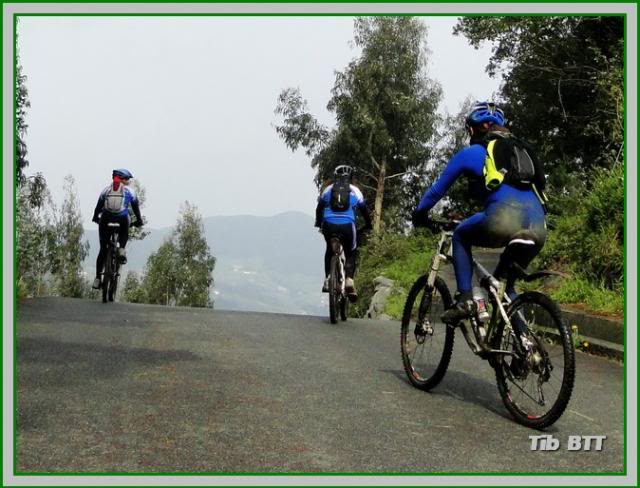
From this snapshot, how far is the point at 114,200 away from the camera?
12078 millimetres

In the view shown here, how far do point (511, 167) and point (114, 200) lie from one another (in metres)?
8.36

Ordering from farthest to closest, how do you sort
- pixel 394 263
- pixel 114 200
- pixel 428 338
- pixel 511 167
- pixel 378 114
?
pixel 378 114
pixel 394 263
pixel 114 200
pixel 428 338
pixel 511 167

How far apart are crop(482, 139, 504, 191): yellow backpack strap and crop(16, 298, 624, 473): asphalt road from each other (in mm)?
1543

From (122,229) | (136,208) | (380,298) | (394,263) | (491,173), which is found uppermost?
(136,208)

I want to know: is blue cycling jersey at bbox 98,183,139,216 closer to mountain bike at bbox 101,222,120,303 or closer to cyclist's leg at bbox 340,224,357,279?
mountain bike at bbox 101,222,120,303

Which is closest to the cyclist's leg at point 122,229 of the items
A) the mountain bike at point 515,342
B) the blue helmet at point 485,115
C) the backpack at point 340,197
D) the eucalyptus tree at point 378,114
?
the backpack at point 340,197

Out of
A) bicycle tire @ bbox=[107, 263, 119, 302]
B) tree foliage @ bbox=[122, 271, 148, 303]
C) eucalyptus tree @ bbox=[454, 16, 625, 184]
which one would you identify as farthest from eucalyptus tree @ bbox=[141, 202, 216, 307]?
bicycle tire @ bbox=[107, 263, 119, 302]

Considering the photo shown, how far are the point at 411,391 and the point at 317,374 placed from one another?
2.97 feet

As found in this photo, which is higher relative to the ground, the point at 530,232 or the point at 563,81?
the point at 563,81

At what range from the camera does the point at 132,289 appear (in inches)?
3364

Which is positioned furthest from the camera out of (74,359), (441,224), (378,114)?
(378,114)

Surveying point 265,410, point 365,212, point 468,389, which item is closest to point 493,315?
point 468,389

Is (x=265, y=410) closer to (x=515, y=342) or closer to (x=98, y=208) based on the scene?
(x=515, y=342)

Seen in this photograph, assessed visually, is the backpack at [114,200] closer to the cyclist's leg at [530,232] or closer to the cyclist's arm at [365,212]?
the cyclist's arm at [365,212]
